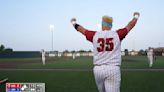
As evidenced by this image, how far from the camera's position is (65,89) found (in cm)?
1275

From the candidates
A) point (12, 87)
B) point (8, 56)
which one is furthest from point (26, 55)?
point (12, 87)

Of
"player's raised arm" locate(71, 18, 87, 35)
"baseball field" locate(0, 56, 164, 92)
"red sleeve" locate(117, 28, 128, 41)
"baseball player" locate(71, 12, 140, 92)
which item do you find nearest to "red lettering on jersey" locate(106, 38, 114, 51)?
"baseball player" locate(71, 12, 140, 92)

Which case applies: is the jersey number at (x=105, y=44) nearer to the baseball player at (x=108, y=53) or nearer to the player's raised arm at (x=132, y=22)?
the baseball player at (x=108, y=53)

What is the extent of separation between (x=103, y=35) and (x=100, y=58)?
39 cm

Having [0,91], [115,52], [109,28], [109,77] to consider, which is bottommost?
[0,91]

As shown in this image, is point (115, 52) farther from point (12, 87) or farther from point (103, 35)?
point (12, 87)

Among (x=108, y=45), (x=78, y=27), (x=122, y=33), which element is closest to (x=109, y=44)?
(x=108, y=45)

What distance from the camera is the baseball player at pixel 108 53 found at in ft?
18.0

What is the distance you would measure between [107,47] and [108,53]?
4.1 inches

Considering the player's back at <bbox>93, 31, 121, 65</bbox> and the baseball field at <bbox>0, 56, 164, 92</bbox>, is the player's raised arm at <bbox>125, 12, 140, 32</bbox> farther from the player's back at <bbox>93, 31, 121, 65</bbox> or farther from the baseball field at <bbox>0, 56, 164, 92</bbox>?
the baseball field at <bbox>0, 56, 164, 92</bbox>

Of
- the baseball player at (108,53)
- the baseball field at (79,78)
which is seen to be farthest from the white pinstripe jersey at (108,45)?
the baseball field at (79,78)

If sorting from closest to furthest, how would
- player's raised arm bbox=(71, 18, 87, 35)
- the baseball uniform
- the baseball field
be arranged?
1. the baseball uniform
2. player's raised arm bbox=(71, 18, 87, 35)
3. the baseball field

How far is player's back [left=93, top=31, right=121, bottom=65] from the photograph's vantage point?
217 inches

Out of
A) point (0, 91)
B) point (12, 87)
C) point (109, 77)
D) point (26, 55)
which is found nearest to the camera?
point (109, 77)
